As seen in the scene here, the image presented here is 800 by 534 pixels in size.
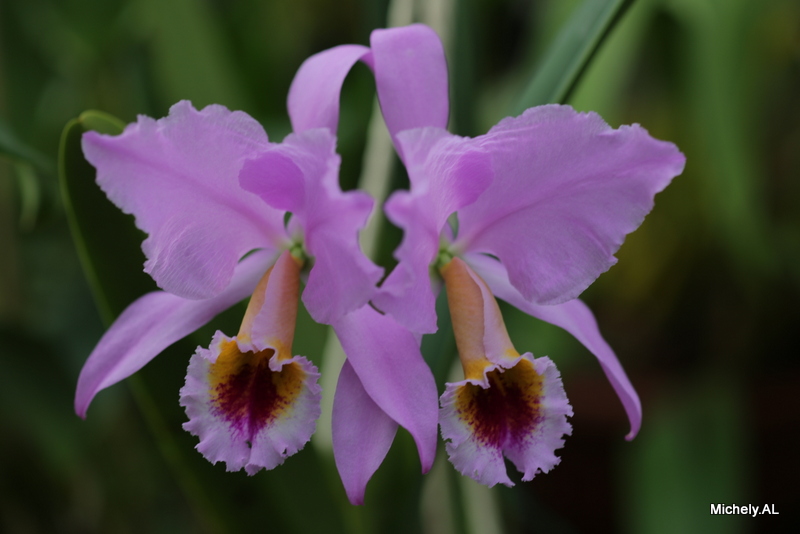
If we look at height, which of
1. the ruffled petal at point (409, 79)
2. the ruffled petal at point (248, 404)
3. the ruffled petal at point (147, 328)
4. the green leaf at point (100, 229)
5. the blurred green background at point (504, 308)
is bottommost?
the blurred green background at point (504, 308)

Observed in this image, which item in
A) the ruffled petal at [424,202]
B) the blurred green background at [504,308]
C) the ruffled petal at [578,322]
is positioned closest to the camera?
the ruffled petal at [424,202]

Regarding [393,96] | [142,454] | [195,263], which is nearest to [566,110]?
[393,96]

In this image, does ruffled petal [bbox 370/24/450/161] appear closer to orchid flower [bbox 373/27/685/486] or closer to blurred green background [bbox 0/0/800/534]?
orchid flower [bbox 373/27/685/486]

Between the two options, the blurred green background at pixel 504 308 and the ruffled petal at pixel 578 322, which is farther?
the blurred green background at pixel 504 308

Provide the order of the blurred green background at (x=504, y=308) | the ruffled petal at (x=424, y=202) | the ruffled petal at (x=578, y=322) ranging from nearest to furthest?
the ruffled petal at (x=424, y=202) < the ruffled petal at (x=578, y=322) < the blurred green background at (x=504, y=308)

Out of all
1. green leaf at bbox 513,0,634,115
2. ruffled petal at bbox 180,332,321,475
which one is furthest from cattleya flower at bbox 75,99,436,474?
green leaf at bbox 513,0,634,115

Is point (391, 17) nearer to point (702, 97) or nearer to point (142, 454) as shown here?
point (702, 97)

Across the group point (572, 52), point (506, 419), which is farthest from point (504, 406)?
point (572, 52)

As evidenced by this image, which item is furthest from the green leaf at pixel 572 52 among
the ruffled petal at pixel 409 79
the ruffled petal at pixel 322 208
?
the ruffled petal at pixel 322 208

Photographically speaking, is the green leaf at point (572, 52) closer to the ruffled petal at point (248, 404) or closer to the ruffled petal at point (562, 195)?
the ruffled petal at point (562, 195)
